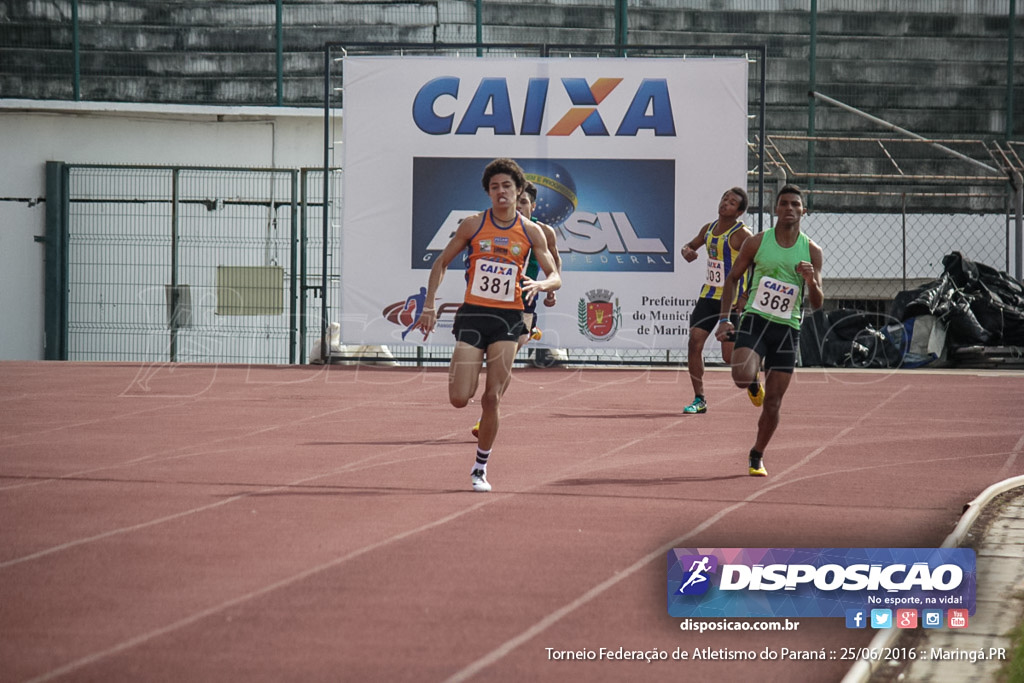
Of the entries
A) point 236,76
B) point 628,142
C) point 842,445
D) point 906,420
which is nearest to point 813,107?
point 628,142

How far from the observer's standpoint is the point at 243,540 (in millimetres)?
6918

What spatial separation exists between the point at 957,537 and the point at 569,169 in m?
12.6

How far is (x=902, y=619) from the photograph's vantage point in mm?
5242

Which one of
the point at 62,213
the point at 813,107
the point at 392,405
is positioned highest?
the point at 813,107

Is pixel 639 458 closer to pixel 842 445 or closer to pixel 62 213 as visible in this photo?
pixel 842 445

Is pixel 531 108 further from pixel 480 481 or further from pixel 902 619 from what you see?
pixel 902 619

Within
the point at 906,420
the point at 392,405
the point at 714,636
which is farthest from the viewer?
the point at 392,405

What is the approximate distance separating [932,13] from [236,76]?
490 inches

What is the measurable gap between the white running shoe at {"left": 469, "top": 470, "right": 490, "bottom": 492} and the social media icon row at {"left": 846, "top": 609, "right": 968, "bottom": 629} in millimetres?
3482

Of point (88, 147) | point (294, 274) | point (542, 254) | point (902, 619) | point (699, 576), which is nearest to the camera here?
point (902, 619)

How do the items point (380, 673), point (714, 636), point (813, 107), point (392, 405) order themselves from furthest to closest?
1. point (813, 107)
2. point (392, 405)
3. point (714, 636)
4. point (380, 673)

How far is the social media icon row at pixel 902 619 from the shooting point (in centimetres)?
524

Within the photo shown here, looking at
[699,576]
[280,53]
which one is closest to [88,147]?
[280,53]

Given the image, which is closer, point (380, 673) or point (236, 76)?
point (380, 673)
